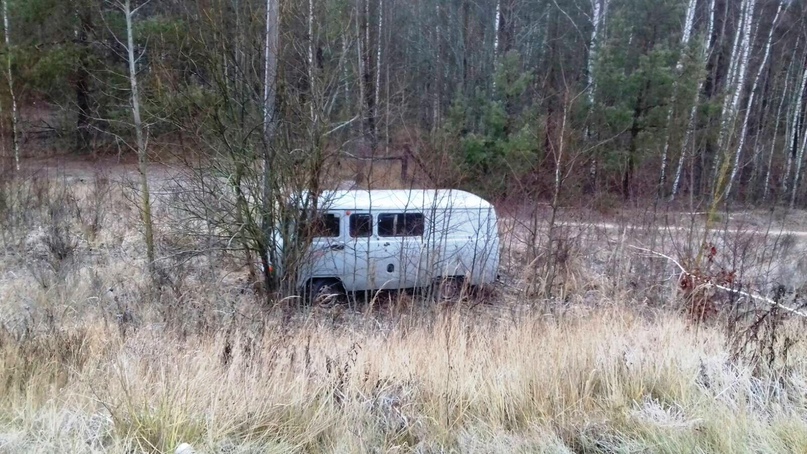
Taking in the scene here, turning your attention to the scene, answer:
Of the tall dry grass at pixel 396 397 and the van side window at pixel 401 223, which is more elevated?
the van side window at pixel 401 223

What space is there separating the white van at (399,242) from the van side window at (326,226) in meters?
0.02

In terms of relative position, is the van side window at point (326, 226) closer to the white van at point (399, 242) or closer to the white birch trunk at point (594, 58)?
the white van at point (399, 242)

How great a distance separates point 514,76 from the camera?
16.5 metres

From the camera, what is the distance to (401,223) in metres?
8.43

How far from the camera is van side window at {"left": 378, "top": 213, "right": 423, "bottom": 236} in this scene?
8.37 m

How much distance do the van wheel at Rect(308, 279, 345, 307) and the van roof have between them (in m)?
1.27

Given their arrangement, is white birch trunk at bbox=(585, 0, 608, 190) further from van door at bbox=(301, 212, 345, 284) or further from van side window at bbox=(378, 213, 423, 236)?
van door at bbox=(301, 212, 345, 284)

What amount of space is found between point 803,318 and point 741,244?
5.26 metres

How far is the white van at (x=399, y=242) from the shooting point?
8125mm

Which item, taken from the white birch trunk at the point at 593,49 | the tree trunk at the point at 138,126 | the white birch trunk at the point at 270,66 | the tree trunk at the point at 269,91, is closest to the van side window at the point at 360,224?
the tree trunk at the point at 269,91

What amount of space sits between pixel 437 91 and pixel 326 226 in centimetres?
1810

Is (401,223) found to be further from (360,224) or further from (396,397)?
(396,397)

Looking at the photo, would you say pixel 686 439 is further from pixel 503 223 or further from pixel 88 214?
pixel 88 214

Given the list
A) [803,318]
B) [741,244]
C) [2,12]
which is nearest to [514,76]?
[741,244]
